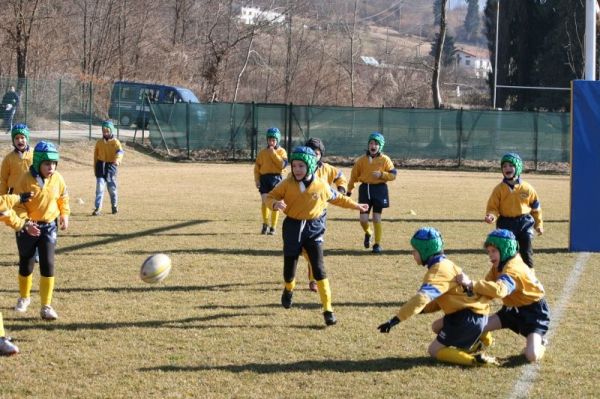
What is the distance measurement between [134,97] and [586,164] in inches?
1247

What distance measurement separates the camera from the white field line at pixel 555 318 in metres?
6.49

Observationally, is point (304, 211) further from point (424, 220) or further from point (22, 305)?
point (424, 220)

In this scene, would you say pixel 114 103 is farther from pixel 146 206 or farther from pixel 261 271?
pixel 261 271

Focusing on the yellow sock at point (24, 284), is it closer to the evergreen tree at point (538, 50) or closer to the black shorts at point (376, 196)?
the black shorts at point (376, 196)

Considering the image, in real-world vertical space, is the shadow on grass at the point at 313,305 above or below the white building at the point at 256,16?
below

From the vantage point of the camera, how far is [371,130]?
1395 inches

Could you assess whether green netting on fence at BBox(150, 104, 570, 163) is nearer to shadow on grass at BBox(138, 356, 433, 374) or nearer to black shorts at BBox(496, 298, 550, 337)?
black shorts at BBox(496, 298, 550, 337)

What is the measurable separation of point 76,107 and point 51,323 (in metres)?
29.9

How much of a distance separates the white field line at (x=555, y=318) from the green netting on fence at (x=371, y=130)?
71.0 feet

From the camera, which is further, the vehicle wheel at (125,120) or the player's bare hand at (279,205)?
the vehicle wheel at (125,120)

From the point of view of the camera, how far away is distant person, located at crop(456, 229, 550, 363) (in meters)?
7.14

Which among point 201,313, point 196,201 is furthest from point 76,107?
point 201,313

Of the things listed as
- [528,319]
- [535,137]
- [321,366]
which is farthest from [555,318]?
[535,137]

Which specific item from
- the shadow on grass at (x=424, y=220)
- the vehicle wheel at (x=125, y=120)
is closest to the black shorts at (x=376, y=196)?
the shadow on grass at (x=424, y=220)
